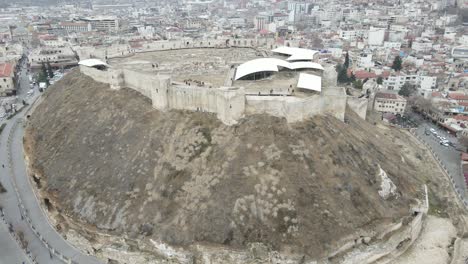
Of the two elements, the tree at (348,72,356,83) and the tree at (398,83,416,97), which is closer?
the tree at (398,83,416,97)

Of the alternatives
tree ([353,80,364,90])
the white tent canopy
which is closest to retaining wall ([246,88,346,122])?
the white tent canopy

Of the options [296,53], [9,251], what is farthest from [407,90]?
[9,251]

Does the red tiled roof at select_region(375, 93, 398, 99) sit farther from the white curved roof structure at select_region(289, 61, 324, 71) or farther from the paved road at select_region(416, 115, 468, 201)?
the white curved roof structure at select_region(289, 61, 324, 71)

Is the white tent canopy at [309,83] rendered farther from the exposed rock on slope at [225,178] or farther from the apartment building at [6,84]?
the apartment building at [6,84]

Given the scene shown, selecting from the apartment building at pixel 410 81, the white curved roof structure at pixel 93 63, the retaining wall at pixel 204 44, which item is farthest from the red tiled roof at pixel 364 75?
the white curved roof structure at pixel 93 63

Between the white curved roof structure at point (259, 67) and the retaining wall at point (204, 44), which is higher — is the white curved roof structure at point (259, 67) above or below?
above

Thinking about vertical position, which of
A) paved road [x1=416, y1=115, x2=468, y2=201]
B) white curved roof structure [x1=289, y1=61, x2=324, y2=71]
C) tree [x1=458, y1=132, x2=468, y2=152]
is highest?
white curved roof structure [x1=289, y1=61, x2=324, y2=71]
